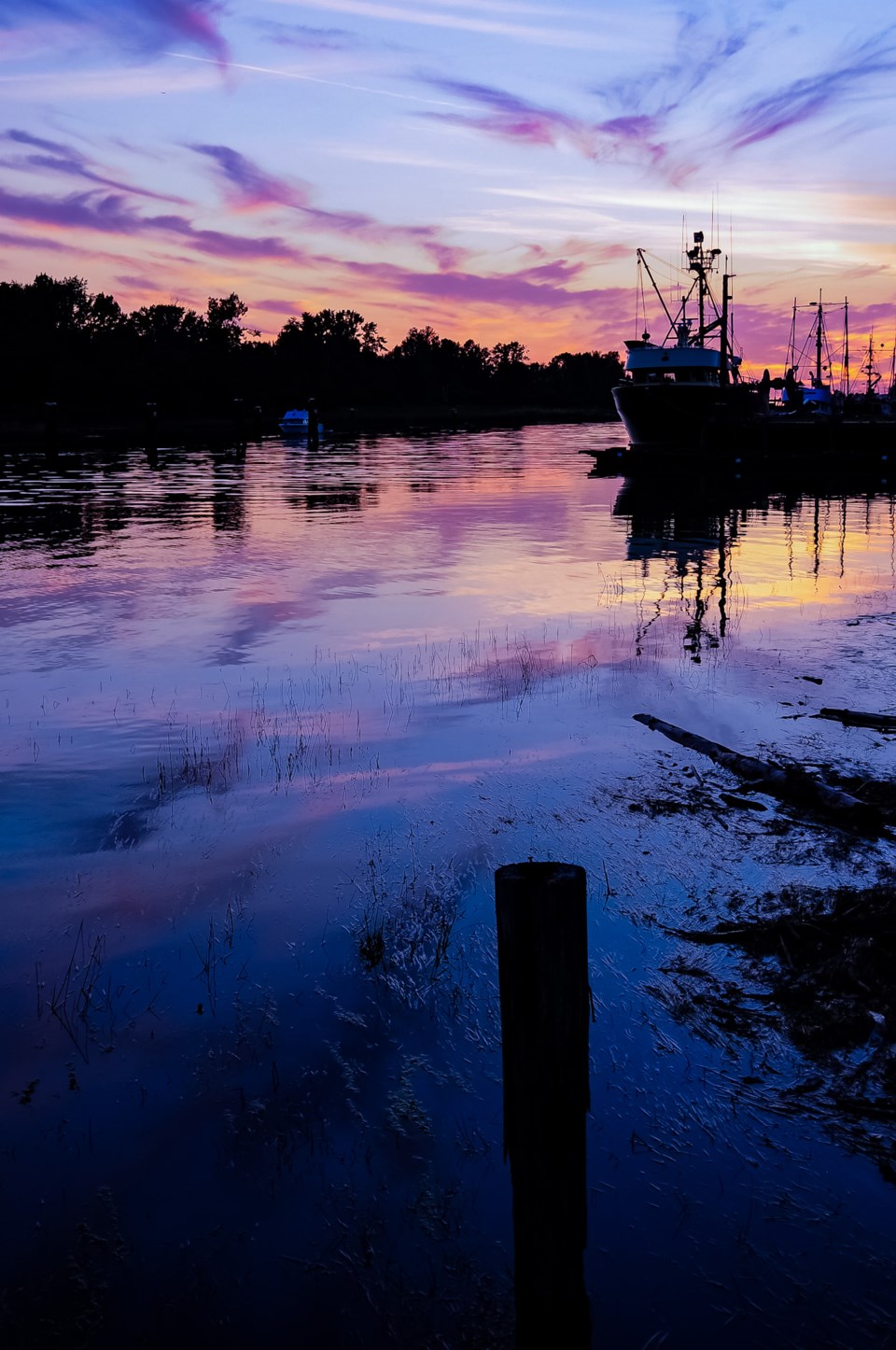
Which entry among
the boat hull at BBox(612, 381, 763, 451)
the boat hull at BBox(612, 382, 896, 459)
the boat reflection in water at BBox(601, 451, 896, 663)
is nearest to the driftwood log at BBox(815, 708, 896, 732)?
the boat reflection in water at BBox(601, 451, 896, 663)

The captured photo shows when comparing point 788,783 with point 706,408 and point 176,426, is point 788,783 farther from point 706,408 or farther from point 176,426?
point 176,426

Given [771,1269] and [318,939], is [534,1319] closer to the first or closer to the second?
[771,1269]

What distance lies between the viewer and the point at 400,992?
611cm

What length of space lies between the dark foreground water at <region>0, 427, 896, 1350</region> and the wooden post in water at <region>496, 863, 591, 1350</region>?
42 centimetres

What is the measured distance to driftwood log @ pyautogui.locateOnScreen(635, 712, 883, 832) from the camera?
7.97 meters

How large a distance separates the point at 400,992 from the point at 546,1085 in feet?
8.78

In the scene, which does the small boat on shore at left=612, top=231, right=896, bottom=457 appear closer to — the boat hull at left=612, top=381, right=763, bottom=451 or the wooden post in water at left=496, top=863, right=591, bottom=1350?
the boat hull at left=612, top=381, right=763, bottom=451

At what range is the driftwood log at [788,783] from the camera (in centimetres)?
797

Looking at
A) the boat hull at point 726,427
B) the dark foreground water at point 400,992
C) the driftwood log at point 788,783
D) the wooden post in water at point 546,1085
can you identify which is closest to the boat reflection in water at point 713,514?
the boat hull at point 726,427

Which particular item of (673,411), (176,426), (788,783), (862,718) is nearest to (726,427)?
(673,411)

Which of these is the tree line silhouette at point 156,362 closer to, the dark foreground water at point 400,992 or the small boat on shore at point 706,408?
the small boat on shore at point 706,408

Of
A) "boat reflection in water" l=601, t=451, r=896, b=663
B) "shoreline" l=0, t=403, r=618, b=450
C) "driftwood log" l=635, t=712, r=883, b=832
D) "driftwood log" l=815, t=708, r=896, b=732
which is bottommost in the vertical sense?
"driftwood log" l=635, t=712, r=883, b=832

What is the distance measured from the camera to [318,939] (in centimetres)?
679

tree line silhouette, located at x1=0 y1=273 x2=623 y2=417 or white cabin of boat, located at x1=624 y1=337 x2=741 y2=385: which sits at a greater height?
tree line silhouette, located at x1=0 y1=273 x2=623 y2=417
